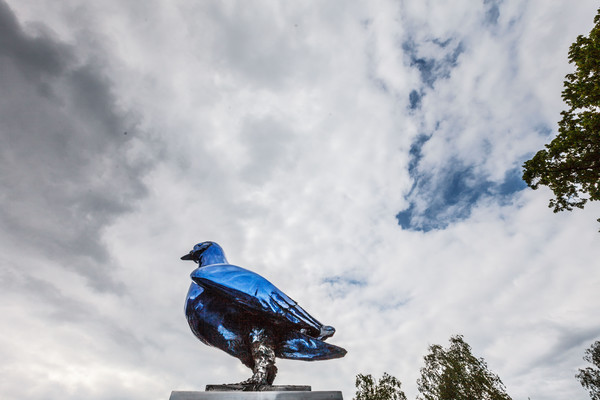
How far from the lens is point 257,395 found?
369 cm

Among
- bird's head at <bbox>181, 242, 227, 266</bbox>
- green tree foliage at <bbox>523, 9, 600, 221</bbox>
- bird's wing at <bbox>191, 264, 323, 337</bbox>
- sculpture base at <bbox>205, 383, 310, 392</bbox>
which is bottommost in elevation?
sculpture base at <bbox>205, 383, 310, 392</bbox>

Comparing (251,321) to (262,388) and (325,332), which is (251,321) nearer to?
(262,388)

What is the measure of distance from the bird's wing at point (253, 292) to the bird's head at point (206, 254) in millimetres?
1038

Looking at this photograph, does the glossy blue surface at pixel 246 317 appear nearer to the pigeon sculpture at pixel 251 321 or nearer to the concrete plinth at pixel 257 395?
the pigeon sculpture at pixel 251 321

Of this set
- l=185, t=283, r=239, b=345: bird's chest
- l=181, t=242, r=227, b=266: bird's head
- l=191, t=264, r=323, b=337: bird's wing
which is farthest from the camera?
l=181, t=242, r=227, b=266: bird's head

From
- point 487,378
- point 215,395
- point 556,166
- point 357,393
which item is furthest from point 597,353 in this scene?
point 215,395

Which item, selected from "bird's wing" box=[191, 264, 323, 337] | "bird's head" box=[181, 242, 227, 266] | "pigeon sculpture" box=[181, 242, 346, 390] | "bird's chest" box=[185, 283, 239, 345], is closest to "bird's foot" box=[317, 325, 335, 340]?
"pigeon sculpture" box=[181, 242, 346, 390]

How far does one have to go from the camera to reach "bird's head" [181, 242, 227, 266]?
587 cm

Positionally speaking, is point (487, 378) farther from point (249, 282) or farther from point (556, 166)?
point (249, 282)

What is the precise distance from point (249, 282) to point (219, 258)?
1519 mm

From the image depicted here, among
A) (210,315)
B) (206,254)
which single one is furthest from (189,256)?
(210,315)

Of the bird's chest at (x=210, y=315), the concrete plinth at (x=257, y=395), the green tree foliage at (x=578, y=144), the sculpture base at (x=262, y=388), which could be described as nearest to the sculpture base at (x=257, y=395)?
the concrete plinth at (x=257, y=395)

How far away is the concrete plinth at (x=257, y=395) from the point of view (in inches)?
141

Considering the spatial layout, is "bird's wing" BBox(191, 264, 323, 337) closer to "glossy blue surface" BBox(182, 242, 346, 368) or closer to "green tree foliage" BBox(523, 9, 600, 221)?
"glossy blue surface" BBox(182, 242, 346, 368)
